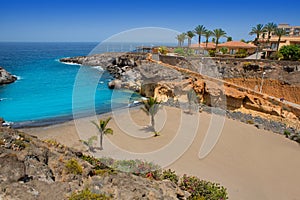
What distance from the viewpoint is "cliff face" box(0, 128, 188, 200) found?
4.79 metres

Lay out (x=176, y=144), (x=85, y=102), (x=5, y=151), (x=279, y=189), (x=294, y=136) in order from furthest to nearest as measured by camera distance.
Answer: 1. (x=85, y=102)
2. (x=294, y=136)
3. (x=176, y=144)
4. (x=279, y=189)
5. (x=5, y=151)

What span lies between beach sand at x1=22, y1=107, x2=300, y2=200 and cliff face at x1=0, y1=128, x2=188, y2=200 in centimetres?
575

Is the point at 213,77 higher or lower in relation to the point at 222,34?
lower

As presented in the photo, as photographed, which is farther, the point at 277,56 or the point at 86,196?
the point at 277,56

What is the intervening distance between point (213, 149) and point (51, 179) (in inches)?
449

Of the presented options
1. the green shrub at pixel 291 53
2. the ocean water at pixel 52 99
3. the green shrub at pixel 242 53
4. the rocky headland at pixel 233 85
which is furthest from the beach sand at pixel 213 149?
the green shrub at pixel 242 53

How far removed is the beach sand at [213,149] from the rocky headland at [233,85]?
3.45m

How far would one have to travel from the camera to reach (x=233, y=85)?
83.0ft

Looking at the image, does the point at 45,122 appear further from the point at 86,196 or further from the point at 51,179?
the point at 86,196

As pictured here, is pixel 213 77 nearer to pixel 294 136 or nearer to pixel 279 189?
pixel 294 136

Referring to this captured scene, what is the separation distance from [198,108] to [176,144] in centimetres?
804

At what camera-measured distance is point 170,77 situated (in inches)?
1160

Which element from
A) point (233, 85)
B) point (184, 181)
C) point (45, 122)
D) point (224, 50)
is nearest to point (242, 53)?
point (224, 50)

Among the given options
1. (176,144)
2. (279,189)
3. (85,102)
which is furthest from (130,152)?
(85,102)
